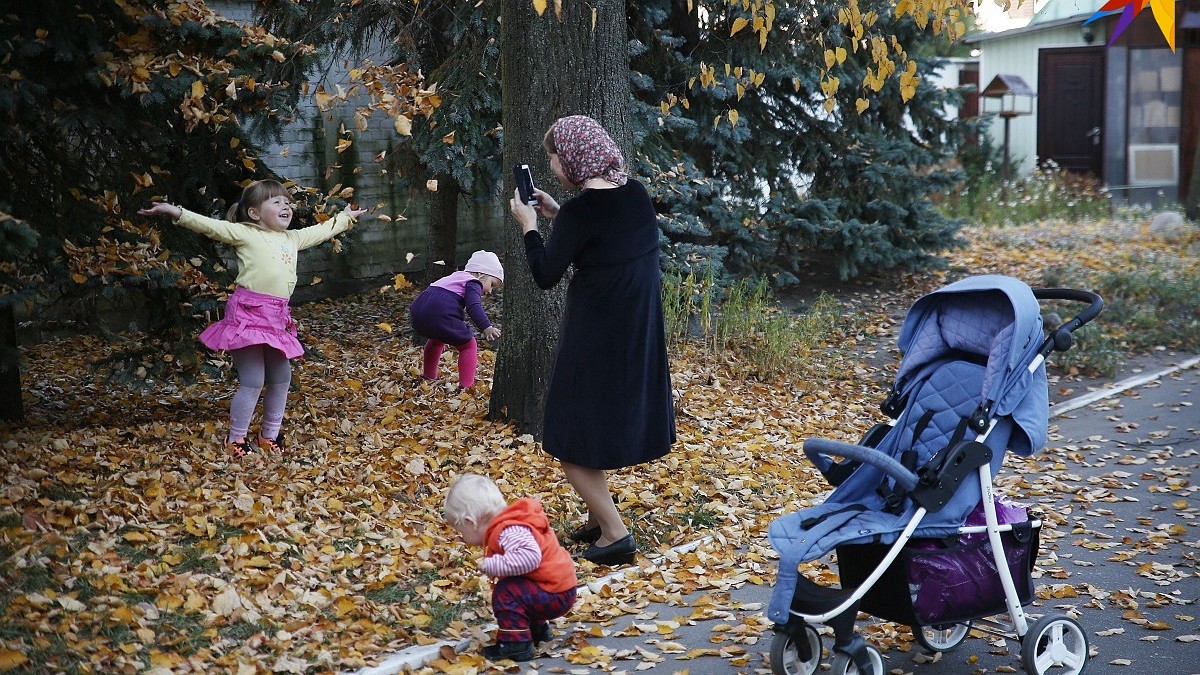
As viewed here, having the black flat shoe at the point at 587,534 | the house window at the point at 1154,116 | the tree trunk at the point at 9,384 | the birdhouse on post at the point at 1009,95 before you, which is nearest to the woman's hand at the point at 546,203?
the black flat shoe at the point at 587,534

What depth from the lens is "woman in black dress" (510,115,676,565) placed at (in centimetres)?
494

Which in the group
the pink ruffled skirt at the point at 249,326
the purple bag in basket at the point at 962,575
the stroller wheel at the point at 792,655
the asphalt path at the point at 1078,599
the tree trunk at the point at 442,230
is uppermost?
the tree trunk at the point at 442,230

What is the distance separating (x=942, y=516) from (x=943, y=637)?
68 cm

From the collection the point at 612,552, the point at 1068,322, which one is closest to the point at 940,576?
the point at 1068,322

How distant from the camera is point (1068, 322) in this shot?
177 inches

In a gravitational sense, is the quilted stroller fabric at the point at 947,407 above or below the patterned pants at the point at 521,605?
above

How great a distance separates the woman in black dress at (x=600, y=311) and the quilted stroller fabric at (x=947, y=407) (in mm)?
1076

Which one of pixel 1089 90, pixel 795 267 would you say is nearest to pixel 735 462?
pixel 795 267

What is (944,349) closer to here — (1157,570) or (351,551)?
(1157,570)

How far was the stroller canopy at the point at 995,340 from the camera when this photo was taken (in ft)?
14.1

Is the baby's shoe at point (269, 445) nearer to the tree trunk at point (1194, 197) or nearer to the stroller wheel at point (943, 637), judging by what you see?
the stroller wheel at point (943, 637)

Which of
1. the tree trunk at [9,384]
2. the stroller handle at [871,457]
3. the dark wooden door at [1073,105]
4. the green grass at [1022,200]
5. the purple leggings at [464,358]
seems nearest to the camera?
the stroller handle at [871,457]

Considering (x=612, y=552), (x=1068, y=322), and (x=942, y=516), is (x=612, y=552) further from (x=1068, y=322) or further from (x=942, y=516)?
(x=1068, y=322)

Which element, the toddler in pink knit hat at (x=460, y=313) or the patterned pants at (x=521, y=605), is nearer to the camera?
the patterned pants at (x=521, y=605)
